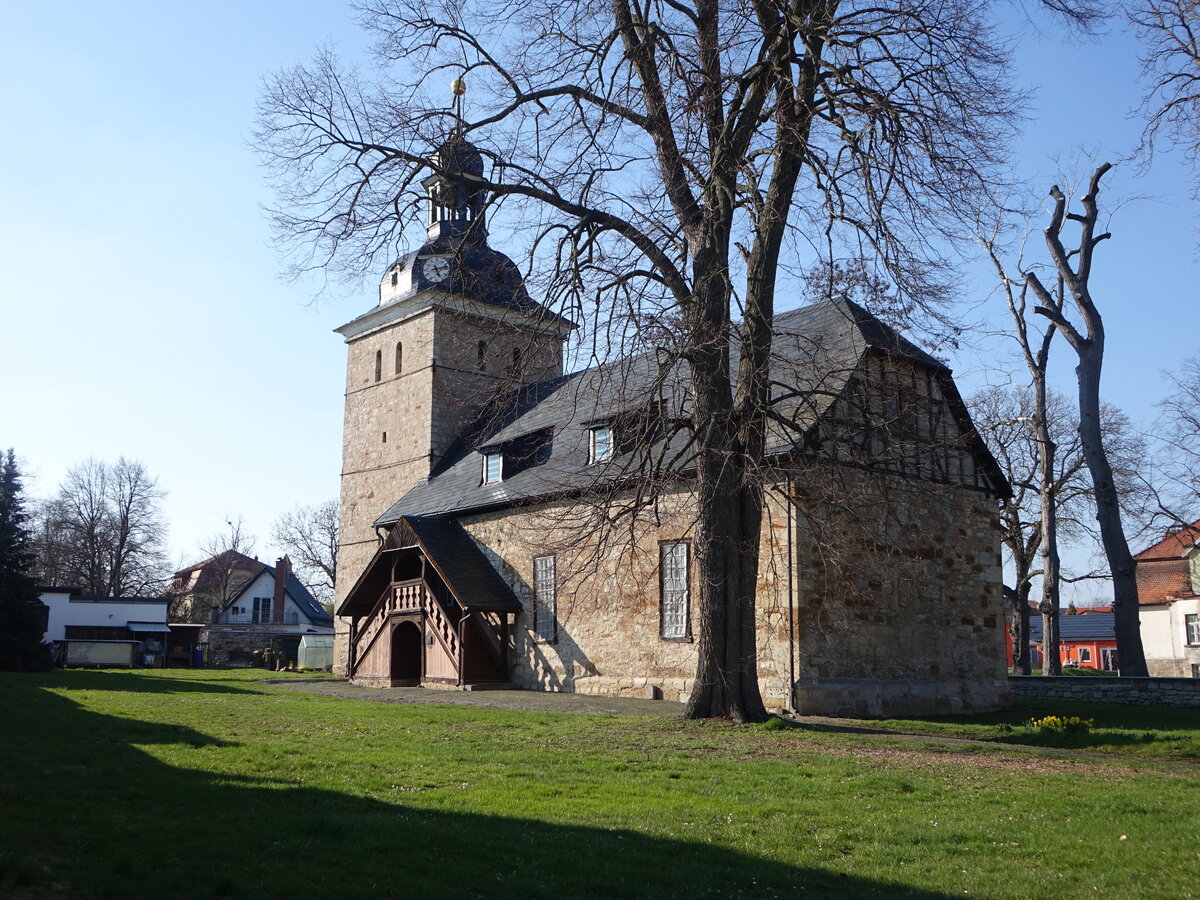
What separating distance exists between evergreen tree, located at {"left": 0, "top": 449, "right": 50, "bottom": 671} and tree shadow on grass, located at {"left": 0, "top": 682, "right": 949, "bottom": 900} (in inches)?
909

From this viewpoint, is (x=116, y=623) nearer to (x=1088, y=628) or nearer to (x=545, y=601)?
(x=545, y=601)

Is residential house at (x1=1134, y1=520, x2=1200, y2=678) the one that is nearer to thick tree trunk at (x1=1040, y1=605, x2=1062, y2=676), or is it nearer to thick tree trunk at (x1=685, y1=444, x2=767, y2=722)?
thick tree trunk at (x1=1040, y1=605, x2=1062, y2=676)

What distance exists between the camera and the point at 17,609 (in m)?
28.4

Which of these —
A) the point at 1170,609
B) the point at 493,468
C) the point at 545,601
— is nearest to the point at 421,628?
the point at 545,601

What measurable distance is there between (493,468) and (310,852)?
20533mm

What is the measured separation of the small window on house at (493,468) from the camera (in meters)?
25.8

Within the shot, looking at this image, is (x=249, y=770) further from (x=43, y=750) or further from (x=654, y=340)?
(x=654, y=340)

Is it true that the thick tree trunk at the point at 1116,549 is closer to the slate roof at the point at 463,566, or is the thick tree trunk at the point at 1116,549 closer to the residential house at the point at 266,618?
the slate roof at the point at 463,566

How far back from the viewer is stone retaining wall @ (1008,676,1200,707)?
67.4ft

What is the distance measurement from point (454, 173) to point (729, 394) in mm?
4984

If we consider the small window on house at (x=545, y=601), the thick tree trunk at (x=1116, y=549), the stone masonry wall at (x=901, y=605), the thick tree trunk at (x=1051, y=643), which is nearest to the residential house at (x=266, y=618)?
the small window on house at (x=545, y=601)

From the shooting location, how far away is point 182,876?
16.9 feet

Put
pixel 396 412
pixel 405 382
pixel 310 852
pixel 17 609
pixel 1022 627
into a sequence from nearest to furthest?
pixel 310 852, pixel 17 609, pixel 405 382, pixel 396 412, pixel 1022 627

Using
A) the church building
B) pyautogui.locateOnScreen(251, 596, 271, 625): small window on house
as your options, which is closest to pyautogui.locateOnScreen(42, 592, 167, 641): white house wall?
pyautogui.locateOnScreen(251, 596, 271, 625): small window on house
